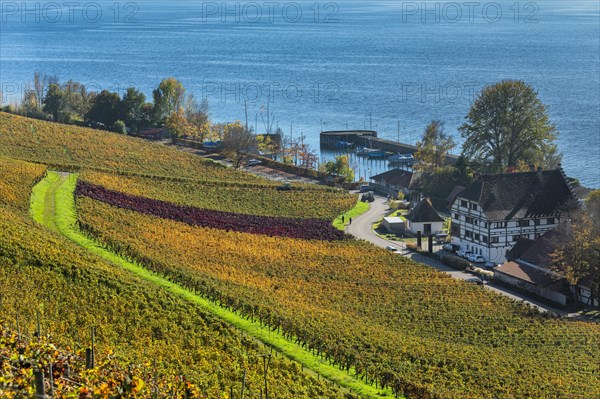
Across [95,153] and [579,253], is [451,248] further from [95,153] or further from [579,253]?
[95,153]

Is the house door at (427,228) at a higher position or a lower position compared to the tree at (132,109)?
lower

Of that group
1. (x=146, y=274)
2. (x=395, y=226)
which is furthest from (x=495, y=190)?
(x=146, y=274)

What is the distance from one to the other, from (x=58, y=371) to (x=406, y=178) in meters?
59.3

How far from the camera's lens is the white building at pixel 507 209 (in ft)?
181

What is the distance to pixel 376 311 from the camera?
41625 mm

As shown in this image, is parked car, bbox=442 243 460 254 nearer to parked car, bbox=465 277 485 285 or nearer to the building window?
the building window

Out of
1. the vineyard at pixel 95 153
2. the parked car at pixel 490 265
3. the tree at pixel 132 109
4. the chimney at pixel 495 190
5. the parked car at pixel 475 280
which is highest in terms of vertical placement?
the tree at pixel 132 109

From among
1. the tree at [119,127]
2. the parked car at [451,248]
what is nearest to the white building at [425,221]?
the parked car at [451,248]

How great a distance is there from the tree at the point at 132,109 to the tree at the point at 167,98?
1825 millimetres

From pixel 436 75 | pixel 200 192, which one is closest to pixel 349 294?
pixel 200 192

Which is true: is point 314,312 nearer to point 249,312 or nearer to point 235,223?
point 249,312

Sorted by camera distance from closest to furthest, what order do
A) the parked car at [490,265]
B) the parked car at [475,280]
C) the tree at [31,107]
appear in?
the parked car at [475,280]
the parked car at [490,265]
the tree at [31,107]

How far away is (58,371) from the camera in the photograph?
1798 centimetres

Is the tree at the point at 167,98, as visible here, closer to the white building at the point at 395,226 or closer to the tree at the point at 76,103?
the tree at the point at 76,103
